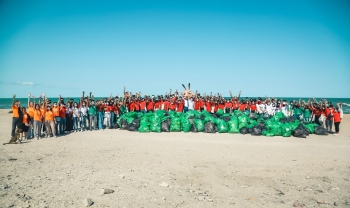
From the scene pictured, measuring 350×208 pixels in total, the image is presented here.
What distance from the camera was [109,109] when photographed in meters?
14.0

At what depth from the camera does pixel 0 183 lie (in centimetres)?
520

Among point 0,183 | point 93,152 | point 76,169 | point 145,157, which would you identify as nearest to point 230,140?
point 145,157

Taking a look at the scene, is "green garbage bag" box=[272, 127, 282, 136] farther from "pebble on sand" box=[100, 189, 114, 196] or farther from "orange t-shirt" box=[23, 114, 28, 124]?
"orange t-shirt" box=[23, 114, 28, 124]

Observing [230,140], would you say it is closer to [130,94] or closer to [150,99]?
[150,99]

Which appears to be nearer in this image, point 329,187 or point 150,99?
point 329,187

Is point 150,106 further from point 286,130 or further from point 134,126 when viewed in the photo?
point 286,130

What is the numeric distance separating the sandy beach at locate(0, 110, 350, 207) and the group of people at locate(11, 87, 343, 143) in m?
1.61

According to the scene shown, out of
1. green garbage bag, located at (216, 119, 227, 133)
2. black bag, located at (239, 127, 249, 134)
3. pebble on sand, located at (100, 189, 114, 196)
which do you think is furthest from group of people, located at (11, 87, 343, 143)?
pebble on sand, located at (100, 189, 114, 196)

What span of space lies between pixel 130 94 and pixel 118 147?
8.93 m

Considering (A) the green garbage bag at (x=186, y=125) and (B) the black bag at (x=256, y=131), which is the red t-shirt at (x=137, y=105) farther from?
(B) the black bag at (x=256, y=131)

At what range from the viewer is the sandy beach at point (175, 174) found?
4586mm

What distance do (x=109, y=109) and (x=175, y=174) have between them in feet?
30.2

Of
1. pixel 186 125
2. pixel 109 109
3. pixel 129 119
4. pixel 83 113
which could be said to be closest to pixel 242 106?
pixel 186 125

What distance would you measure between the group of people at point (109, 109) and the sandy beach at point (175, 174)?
63.5 inches
